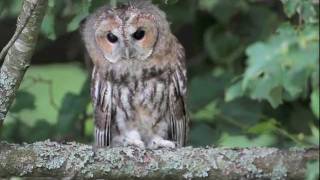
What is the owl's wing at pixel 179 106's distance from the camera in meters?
4.21

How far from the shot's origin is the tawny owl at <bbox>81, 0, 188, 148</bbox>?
4.16 meters

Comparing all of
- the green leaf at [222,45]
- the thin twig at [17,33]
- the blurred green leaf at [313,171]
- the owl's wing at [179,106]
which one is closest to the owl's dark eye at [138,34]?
the owl's wing at [179,106]

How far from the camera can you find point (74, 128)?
4.31 metres

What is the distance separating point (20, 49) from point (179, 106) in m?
1.44

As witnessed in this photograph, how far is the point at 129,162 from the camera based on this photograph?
9.96ft

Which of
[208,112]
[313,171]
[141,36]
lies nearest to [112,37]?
[141,36]

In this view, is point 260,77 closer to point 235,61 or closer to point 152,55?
point 152,55

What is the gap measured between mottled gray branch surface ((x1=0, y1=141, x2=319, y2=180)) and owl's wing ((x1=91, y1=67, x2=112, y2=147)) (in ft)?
3.65

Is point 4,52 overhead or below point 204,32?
below

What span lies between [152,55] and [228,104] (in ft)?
1.40

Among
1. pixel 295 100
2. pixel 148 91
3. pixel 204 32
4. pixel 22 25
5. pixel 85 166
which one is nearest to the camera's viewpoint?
pixel 22 25

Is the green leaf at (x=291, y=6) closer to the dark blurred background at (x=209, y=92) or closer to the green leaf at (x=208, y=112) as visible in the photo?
the dark blurred background at (x=209, y=92)

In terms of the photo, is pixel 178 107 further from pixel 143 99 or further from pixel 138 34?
pixel 138 34

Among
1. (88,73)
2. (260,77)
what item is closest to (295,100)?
(88,73)
